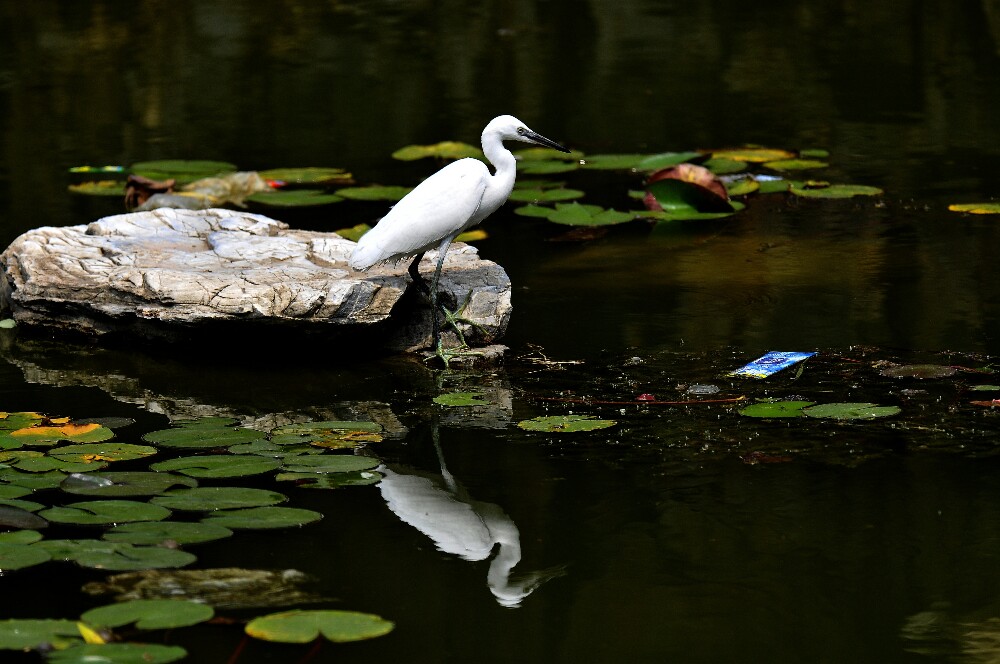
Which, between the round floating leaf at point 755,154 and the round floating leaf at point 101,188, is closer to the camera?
the round floating leaf at point 101,188

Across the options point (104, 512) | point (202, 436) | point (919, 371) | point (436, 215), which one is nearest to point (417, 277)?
point (436, 215)

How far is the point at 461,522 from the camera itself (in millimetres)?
3633

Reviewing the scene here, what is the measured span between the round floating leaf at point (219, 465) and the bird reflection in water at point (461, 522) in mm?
327

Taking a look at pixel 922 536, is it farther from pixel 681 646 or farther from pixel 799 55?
pixel 799 55

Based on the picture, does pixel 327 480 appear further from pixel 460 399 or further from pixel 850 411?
pixel 850 411

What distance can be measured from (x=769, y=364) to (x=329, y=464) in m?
1.61

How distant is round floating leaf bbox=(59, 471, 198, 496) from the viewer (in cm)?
362

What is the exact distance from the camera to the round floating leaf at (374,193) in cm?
723

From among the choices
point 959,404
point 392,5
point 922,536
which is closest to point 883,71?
point 392,5

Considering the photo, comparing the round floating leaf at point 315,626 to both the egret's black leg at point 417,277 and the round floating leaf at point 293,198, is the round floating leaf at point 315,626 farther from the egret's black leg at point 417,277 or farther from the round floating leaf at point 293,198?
the round floating leaf at point 293,198

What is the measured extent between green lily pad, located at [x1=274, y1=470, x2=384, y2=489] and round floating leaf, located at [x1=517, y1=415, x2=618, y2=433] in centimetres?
55

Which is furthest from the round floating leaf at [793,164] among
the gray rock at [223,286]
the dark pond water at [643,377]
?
the gray rock at [223,286]

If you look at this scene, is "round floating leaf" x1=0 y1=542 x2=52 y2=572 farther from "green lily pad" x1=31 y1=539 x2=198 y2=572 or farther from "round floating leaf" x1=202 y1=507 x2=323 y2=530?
"round floating leaf" x1=202 y1=507 x2=323 y2=530

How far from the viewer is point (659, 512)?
361 cm
